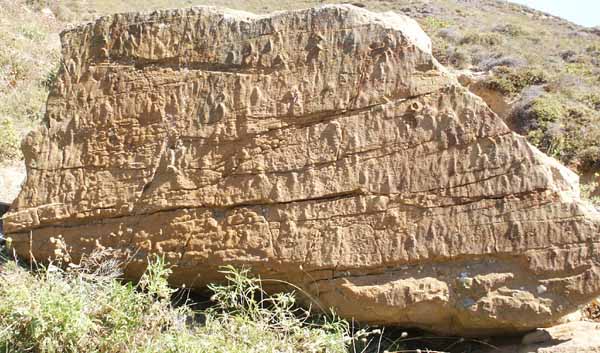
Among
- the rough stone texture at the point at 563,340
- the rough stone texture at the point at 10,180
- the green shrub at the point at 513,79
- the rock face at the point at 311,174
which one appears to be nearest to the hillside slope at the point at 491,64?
the green shrub at the point at 513,79

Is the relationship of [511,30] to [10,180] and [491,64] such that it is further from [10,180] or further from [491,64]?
[10,180]

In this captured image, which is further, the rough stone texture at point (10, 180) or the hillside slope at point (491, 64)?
the hillside slope at point (491, 64)

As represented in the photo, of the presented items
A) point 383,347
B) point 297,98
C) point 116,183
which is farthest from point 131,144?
point 383,347

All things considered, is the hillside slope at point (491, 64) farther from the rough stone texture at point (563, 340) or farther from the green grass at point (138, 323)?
the green grass at point (138, 323)

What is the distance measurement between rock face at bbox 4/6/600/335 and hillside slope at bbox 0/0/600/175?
3.13 feet

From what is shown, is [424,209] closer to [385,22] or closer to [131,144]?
[385,22]

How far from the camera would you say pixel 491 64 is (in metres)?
12.0

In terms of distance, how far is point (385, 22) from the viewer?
3.63 m

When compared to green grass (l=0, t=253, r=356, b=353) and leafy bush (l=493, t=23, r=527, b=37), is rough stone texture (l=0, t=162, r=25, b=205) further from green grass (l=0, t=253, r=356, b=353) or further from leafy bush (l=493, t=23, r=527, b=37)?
leafy bush (l=493, t=23, r=527, b=37)

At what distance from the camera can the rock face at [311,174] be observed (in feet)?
10.9

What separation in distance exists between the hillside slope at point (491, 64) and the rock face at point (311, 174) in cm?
95

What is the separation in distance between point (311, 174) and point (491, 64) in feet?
31.0

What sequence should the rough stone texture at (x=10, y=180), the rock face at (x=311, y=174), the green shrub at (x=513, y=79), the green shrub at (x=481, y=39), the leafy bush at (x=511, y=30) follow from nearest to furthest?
the rock face at (x=311, y=174)
the rough stone texture at (x=10, y=180)
the green shrub at (x=513, y=79)
the green shrub at (x=481, y=39)
the leafy bush at (x=511, y=30)

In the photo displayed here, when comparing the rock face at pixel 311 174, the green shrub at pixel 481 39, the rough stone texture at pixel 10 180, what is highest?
the green shrub at pixel 481 39
